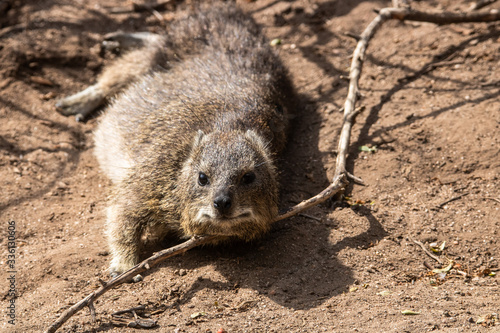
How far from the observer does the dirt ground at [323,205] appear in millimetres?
4363

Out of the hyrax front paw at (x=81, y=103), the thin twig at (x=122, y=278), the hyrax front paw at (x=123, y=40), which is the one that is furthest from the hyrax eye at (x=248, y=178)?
the hyrax front paw at (x=123, y=40)

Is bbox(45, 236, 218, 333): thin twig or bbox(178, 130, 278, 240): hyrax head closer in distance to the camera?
bbox(45, 236, 218, 333): thin twig

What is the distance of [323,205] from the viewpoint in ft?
18.7

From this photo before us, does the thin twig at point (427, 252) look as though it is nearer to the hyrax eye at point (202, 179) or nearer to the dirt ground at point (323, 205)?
the dirt ground at point (323, 205)

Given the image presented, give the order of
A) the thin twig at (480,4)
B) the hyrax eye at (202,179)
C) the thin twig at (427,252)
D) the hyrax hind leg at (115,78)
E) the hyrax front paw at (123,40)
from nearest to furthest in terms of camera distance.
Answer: the hyrax eye at (202,179), the thin twig at (427,252), the thin twig at (480,4), the hyrax hind leg at (115,78), the hyrax front paw at (123,40)

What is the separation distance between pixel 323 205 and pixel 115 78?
12.3ft

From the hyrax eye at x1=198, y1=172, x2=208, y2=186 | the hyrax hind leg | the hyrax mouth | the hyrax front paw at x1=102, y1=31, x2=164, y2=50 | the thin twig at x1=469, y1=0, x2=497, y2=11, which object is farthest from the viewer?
the hyrax front paw at x1=102, y1=31, x2=164, y2=50

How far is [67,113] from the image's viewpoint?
7.53m

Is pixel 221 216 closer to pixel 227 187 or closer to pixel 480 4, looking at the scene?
pixel 227 187

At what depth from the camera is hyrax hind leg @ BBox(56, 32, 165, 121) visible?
7427mm

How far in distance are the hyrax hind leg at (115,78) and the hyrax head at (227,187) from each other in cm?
272

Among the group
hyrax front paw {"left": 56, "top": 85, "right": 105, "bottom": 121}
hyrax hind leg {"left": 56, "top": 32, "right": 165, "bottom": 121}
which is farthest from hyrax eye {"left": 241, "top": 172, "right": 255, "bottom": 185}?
hyrax front paw {"left": 56, "top": 85, "right": 105, "bottom": 121}

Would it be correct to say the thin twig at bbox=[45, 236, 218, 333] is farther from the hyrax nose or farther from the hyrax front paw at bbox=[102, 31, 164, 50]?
the hyrax front paw at bbox=[102, 31, 164, 50]

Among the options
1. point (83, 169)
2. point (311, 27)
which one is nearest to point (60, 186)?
point (83, 169)
